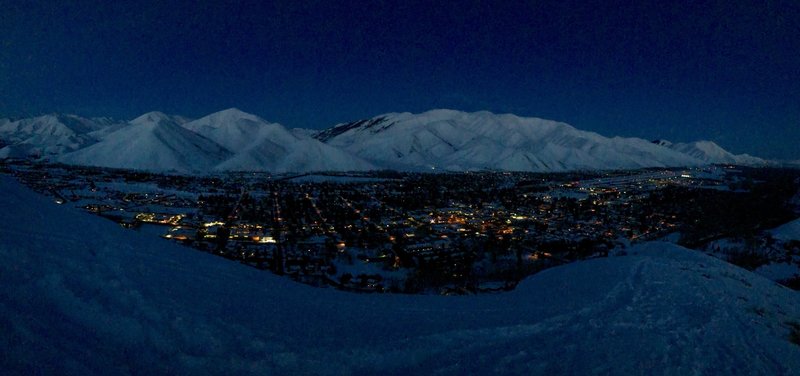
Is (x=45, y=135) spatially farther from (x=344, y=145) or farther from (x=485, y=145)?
(x=485, y=145)

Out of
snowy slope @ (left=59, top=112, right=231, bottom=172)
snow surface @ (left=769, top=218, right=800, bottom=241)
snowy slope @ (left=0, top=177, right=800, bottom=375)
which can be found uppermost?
snowy slope @ (left=59, top=112, right=231, bottom=172)

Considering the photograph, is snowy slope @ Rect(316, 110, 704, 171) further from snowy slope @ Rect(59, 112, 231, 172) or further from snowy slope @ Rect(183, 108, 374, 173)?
snowy slope @ Rect(59, 112, 231, 172)

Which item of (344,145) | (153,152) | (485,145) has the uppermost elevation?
(344,145)

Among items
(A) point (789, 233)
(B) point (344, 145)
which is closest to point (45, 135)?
(B) point (344, 145)

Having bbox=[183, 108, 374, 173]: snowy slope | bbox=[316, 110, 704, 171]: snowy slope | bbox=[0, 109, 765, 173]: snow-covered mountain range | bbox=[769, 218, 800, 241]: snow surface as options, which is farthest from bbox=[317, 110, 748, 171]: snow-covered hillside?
bbox=[769, 218, 800, 241]: snow surface

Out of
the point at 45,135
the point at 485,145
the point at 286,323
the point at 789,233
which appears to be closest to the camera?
the point at 286,323

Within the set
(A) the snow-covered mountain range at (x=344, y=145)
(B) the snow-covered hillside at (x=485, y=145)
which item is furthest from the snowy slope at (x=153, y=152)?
(B) the snow-covered hillside at (x=485, y=145)
